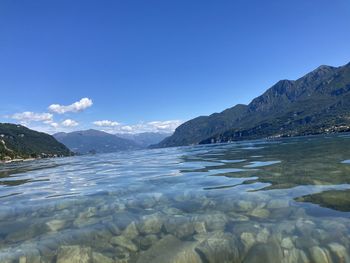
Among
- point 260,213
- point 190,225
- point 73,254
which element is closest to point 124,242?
point 73,254

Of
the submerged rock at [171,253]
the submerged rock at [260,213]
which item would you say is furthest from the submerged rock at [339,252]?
the submerged rock at [171,253]

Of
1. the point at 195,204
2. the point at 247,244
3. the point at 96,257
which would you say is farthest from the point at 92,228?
the point at 247,244

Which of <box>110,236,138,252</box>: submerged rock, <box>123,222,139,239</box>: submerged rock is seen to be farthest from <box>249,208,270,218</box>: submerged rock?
<box>110,236,138,252</box>: submerged rock

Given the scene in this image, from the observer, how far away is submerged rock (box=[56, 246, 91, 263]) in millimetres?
9961

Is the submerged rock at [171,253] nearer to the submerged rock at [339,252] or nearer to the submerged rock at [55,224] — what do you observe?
the submerged rock at [339,252]

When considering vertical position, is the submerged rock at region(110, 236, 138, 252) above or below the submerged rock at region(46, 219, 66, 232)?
below

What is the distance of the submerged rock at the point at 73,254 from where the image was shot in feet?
32.7

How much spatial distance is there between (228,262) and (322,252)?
2.64 metres

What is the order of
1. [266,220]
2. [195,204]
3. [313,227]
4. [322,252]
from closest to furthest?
[322,252] → [313,227] → [266,220] → [195,204]

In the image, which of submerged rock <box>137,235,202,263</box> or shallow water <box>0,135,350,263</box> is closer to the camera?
submerged rock <box>137,235,202,263</box>

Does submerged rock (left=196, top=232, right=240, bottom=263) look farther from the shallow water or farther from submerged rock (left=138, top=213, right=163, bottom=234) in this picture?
submerged rock (left=138, top=213, right=163, bottom=234)

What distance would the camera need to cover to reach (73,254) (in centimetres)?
1034

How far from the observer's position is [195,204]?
15.9 meters

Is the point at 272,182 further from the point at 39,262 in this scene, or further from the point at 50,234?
the point at 39,262
